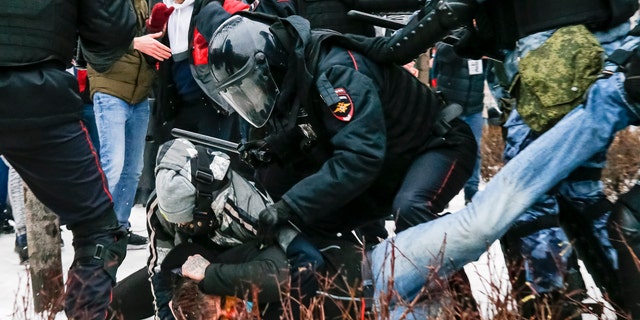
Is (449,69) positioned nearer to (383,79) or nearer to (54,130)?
(383,79)

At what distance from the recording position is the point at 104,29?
3.42m

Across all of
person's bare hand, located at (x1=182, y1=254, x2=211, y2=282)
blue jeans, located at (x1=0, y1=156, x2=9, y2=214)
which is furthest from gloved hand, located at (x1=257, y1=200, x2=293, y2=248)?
blue jeans, located at (x1=0, y1=156, x2=9, y2=214)

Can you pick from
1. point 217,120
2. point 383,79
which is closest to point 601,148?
point 383,79

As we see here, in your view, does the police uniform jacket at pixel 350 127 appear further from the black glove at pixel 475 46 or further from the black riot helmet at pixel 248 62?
the black glove at pixel 475 46

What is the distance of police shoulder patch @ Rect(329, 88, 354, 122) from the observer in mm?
3199

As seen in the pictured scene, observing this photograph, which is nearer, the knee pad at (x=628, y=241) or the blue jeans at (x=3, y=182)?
the knee pad at (x=628, y=241)

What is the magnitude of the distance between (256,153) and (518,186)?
1284mm

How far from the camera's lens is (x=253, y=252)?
10.6 ft

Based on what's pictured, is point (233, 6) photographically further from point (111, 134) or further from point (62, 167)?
point (62, 167)

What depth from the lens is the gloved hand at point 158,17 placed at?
4934 mm

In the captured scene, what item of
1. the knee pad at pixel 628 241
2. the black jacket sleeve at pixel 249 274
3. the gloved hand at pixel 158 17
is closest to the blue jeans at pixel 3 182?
the gloved hand at pixel 158 17

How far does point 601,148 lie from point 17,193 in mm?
3361

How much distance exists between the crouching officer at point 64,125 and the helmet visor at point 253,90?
0.50 meters

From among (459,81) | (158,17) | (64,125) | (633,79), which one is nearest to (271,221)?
(64,125)
